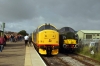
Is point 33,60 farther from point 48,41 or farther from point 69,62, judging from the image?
point 48,41

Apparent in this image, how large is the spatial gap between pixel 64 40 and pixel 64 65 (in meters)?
9.63

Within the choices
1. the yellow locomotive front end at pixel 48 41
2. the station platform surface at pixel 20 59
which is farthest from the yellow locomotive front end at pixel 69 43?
the station platform surface at pixel 20 59

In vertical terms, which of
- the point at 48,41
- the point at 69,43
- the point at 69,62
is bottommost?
the point at 69,62

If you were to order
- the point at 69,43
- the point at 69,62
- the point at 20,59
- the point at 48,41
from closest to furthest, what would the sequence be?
the point at 20,59 < the point at 69,62 < the point at 48,41 < the point at 69,43

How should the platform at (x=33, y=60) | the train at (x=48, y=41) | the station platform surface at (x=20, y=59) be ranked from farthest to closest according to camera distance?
the train at (x=48, y=41)
the station platform surface at (x=20, y=59)
the platform at (x=33, y=60)

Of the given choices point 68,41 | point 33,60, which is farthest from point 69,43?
point 33,60

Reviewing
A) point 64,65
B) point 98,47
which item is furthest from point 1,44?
point 98,47

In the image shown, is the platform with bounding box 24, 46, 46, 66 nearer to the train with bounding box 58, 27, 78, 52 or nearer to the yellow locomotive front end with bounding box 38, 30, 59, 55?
the yellow locomotive front end with bounding box 38, 30, 59, 55

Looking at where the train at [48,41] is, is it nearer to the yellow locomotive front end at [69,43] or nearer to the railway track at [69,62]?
the railway track at [69,62]

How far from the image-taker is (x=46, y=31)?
22.3m

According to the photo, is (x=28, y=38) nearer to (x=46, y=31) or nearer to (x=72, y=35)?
(x=72, y=35)

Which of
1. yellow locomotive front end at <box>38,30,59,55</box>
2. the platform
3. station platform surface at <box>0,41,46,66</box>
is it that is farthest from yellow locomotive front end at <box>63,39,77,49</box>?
the platform

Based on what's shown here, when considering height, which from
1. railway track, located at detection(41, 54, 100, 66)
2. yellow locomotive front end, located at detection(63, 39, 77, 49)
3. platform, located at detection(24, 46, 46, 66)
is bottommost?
railway track, located at detection(41, 54, 100, 66)

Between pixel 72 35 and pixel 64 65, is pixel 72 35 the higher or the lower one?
the higher one
